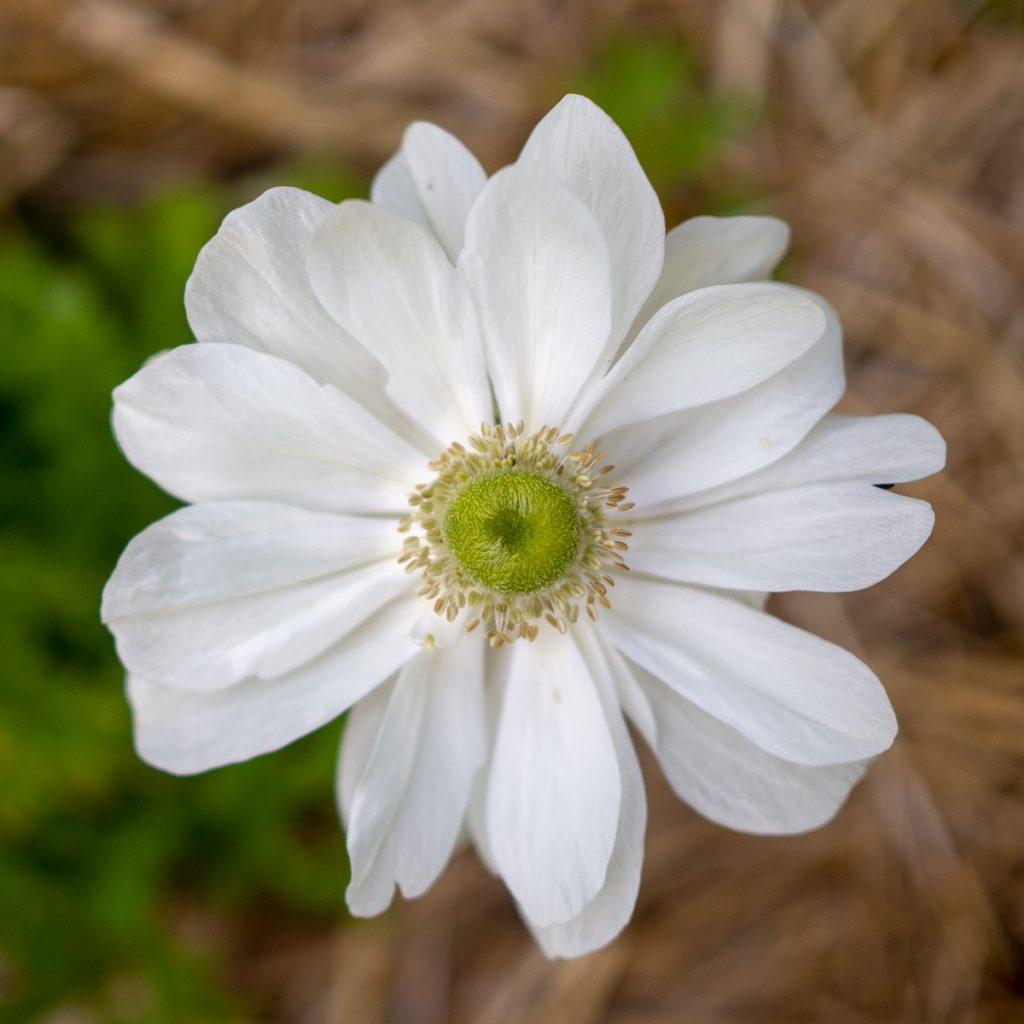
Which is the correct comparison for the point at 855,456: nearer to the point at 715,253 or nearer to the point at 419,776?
the point at 715,253

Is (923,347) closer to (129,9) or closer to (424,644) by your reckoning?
(424,644)

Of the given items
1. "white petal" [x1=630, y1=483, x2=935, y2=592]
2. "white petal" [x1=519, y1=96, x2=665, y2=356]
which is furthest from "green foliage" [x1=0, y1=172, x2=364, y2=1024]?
"white petal" [x1=519, y1=96, x2=665, y2=356]

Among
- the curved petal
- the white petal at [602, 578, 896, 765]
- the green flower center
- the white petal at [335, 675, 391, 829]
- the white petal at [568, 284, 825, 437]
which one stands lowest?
the white petal at [335, 675, 391, 829]

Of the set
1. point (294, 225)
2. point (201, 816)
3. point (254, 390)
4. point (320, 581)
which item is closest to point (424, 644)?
Result: point (320, 581)

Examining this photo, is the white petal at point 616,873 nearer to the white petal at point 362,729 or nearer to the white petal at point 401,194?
the white petal at point 362,729

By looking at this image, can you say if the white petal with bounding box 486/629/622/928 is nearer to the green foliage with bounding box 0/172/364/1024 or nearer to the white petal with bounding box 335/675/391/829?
the white petal with bounding box 335/675/391/829

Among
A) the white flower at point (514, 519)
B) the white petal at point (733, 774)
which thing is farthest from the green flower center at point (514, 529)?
the white petal at point (733, 774)
